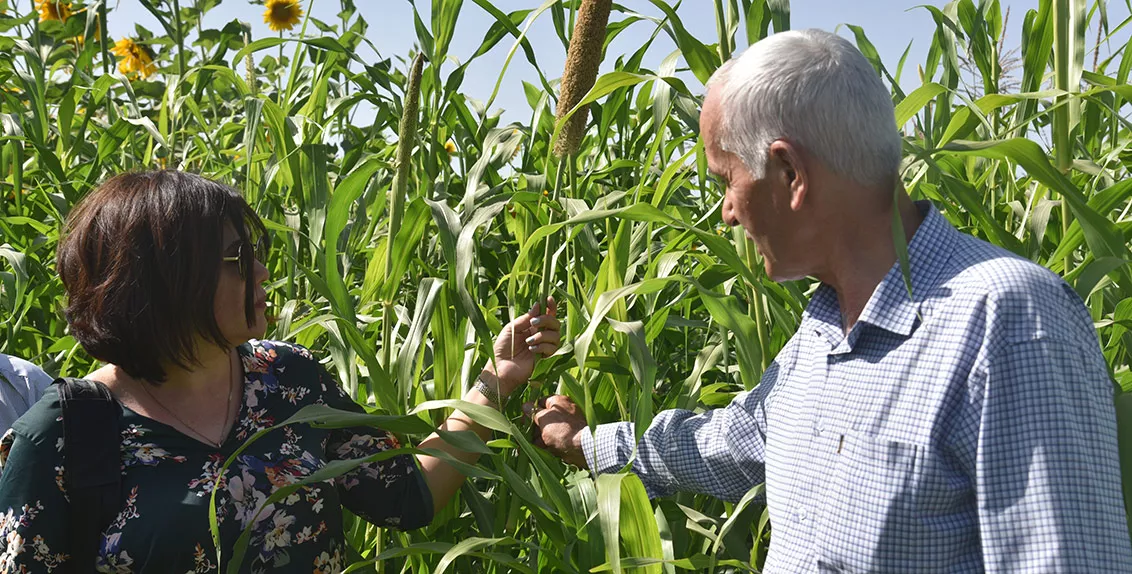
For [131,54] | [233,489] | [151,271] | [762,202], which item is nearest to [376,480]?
[233,489]

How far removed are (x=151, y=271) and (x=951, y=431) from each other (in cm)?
115

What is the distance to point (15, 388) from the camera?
198 centimetres

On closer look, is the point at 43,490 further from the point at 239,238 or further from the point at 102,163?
the point at 102,163

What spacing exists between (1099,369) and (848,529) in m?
0.33

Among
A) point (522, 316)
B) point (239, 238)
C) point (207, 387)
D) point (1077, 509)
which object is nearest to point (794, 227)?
point (1077, 509)

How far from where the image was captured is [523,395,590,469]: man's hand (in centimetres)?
180

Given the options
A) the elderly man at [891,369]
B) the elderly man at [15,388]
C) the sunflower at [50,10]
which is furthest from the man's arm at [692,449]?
the sunflower at [50,10]

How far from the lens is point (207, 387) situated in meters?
1.78

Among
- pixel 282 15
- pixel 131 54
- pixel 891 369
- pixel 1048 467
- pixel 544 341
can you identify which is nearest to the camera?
pixel 1048 467

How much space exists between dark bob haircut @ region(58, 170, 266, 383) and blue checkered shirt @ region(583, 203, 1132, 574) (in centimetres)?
86

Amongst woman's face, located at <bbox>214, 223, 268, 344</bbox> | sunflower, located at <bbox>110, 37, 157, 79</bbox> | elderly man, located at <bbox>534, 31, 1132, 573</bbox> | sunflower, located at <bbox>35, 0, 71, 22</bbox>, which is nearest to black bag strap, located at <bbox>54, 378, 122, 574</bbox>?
woman's face, located at <bbox>214, 223, 268, 344</bbox>

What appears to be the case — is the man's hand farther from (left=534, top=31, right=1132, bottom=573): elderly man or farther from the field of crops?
(left=534, top=31, right=1132, bottom=573): elderly man

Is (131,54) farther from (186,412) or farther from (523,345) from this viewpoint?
(523,345)

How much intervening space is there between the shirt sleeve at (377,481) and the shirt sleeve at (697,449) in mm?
284
